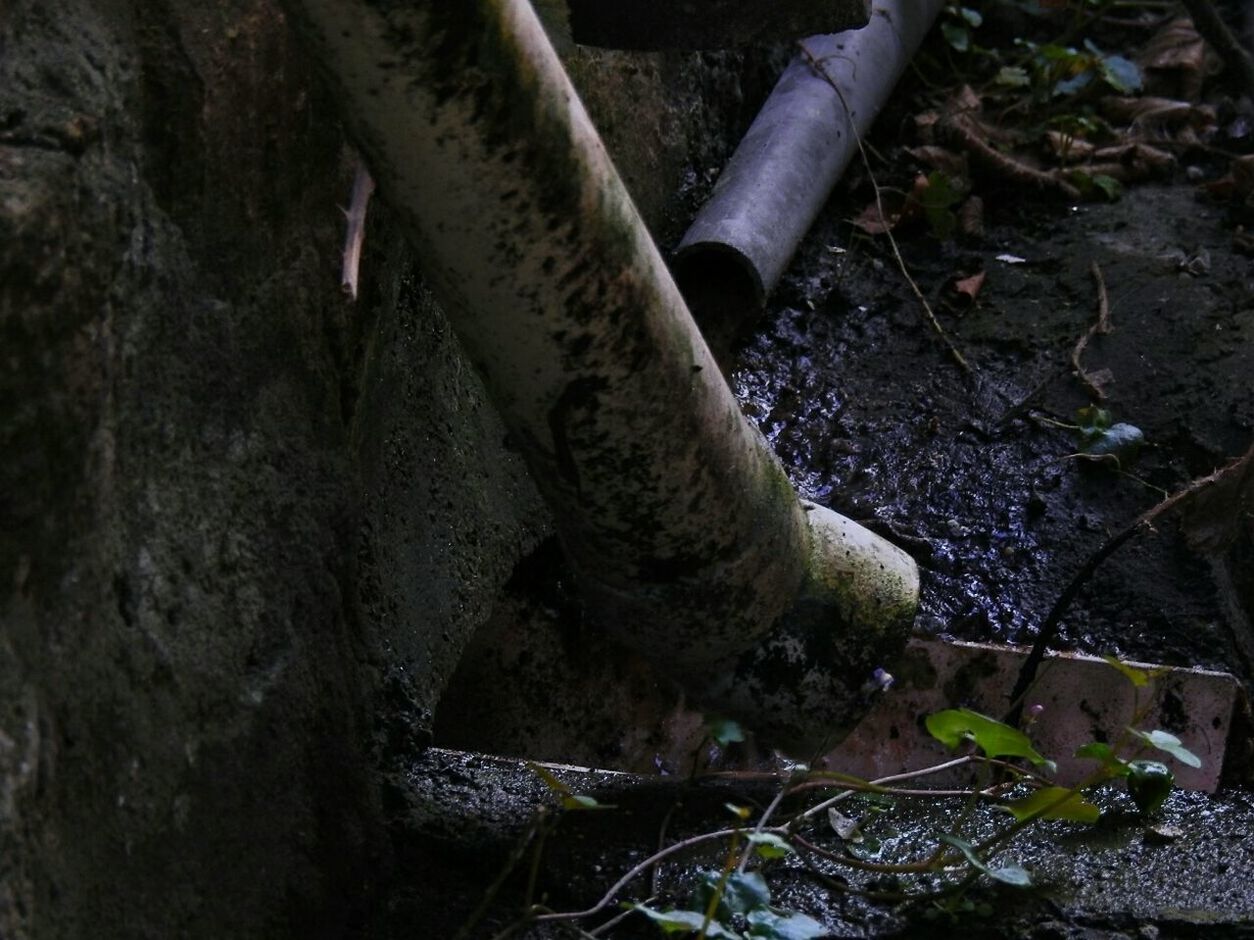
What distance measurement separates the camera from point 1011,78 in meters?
4.16

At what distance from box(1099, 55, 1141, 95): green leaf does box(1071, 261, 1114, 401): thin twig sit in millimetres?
913

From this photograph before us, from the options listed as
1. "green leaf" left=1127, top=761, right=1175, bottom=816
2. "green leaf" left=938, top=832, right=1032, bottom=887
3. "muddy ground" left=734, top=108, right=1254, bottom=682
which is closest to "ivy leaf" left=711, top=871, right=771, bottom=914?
"green leaf" left=938, top=832, right=1032, bottom=887

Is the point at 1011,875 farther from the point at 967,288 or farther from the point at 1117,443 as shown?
the point at 967,288

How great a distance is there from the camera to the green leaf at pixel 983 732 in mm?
1727

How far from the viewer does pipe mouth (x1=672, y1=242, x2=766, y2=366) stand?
3.20m

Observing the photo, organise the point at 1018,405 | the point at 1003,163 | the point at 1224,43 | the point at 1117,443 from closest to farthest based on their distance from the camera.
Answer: the point at 1117,443 < the point at 1018,405 < the point at 1224,43 < the point at 1003,163

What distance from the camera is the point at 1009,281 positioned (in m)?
3.50

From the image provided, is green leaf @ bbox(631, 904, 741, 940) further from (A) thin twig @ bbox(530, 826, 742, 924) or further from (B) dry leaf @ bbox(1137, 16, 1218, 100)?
(B) dry leaf @ bbox(1137, 16, 1218, 100)

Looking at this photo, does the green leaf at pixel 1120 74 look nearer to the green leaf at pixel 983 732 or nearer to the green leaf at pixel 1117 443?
the green leaf at pixel 1117 443

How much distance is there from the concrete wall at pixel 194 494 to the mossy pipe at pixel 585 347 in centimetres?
18

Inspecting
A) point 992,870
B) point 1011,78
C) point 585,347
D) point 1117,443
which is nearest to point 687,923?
point 992,870

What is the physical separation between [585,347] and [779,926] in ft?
1.96

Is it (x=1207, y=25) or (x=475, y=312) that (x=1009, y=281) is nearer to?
(x=1207, y=25)

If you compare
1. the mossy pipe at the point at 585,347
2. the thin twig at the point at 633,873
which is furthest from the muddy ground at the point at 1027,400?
the thin twig at the point at 633,873
